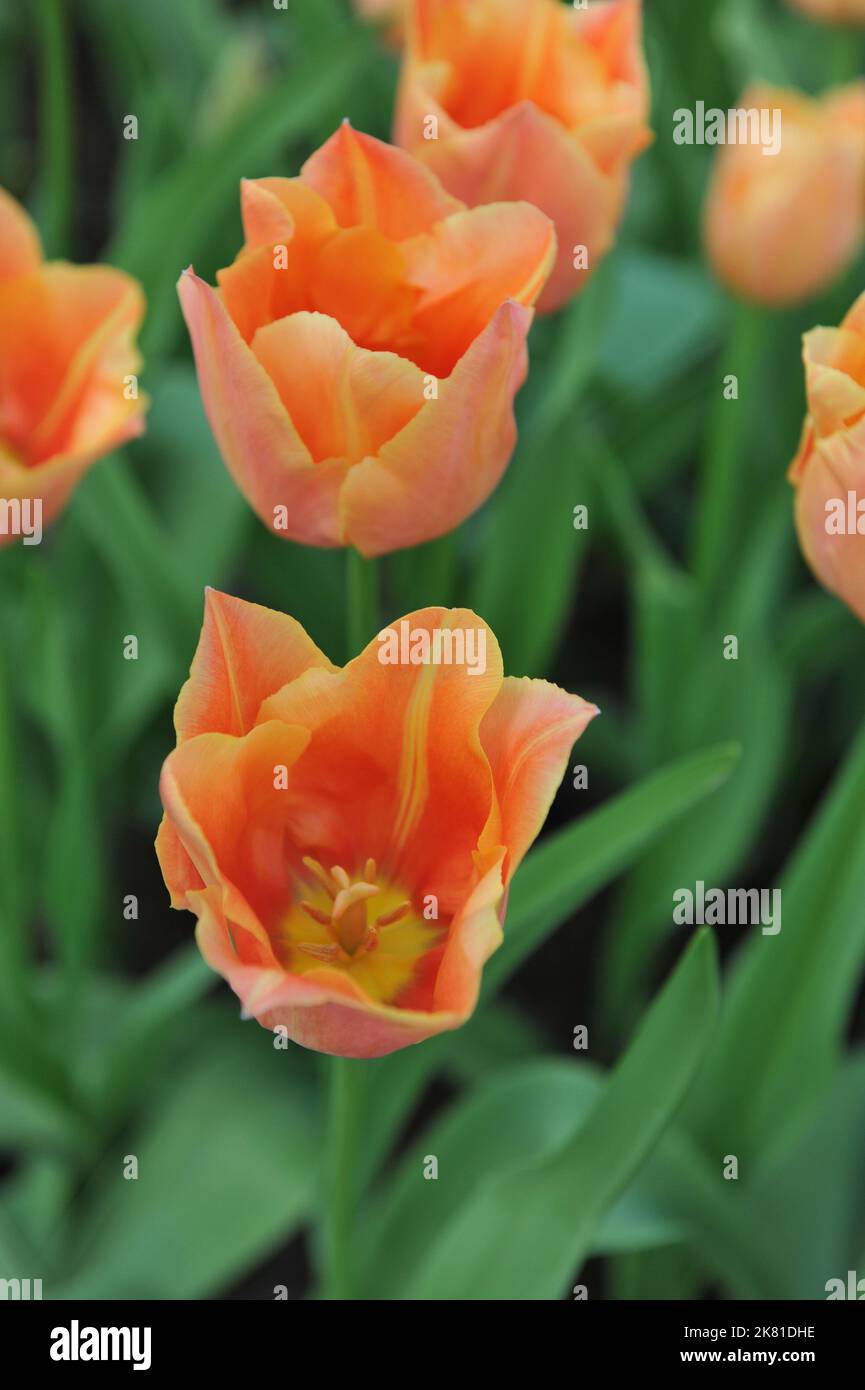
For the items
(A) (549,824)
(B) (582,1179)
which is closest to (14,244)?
(B) (582,1179)

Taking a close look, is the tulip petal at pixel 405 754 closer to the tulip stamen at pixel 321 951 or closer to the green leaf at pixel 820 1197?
the tulip stamen at pixel 321 951

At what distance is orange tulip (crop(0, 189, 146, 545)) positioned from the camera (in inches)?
24.4

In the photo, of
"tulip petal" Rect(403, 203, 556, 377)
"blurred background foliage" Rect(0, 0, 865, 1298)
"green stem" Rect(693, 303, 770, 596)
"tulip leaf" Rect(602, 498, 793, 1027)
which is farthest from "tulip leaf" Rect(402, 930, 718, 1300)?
"green stem" Rect(693, 303, 770, 596)

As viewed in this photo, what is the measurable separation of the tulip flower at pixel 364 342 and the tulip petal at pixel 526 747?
88 millimetres

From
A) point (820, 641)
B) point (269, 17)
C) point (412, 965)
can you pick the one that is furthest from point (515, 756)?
point (269, 17)

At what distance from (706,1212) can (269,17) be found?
1234mm

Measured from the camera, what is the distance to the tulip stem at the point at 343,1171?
562 millimetres

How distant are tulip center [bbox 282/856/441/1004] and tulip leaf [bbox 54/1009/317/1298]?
0.37 metres

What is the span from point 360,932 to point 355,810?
0.15 feet

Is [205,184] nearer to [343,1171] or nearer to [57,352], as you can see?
[57,352]

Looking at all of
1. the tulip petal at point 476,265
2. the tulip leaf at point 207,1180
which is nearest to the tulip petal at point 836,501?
the tulip petal at point 476,265

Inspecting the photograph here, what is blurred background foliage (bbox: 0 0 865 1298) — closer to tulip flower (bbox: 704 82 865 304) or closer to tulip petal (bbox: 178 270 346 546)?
tulip flower (bbox: 704 82 865 304)

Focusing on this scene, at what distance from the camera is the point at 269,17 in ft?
5.08

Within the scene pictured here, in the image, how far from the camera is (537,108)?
0.60m
